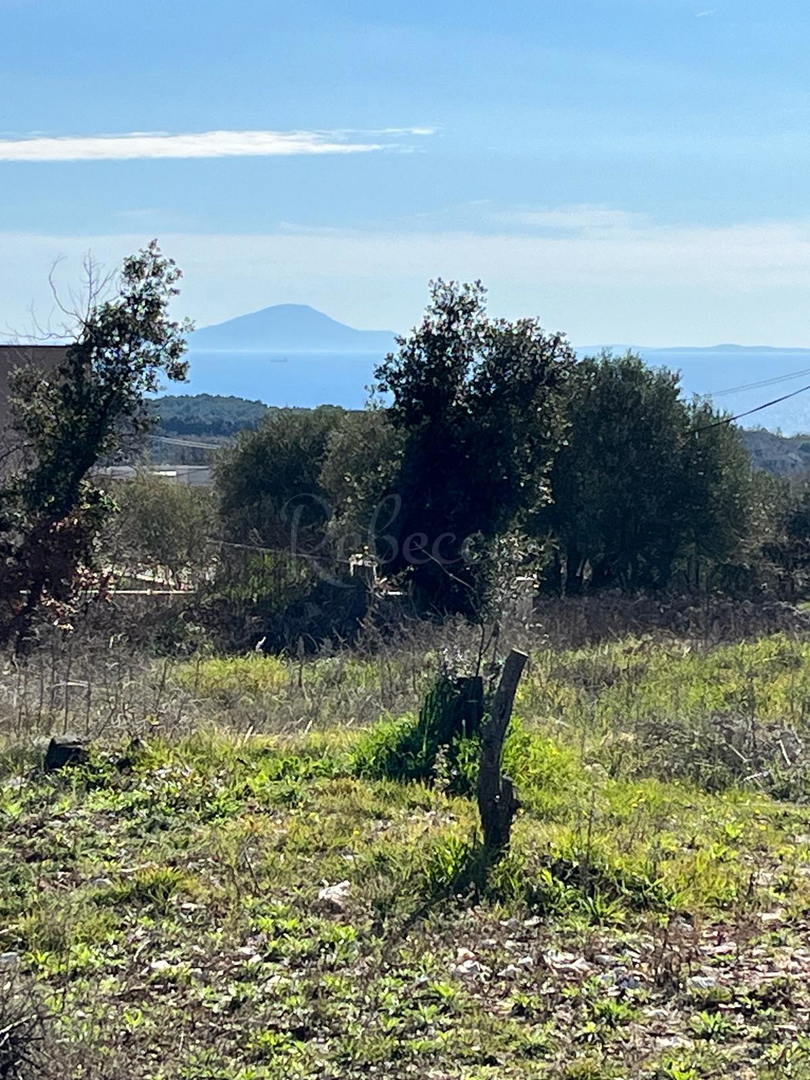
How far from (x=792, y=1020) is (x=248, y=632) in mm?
17967

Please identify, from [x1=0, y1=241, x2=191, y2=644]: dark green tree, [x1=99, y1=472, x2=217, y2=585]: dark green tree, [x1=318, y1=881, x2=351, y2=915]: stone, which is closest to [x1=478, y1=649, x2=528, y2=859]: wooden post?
[x1=318, y1=881, x2=351, y2=915]: stone

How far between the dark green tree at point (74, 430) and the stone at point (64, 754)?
1180 centimetres

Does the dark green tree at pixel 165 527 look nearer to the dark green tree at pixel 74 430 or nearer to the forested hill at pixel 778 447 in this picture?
the dark green tree at pixel 74 430

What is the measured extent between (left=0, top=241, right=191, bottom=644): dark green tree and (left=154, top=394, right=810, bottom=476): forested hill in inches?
1791

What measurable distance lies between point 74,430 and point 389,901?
15.4 metres

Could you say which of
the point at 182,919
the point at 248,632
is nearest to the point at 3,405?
the point at 248,632

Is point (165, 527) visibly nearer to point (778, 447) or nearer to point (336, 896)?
point (336, 896)

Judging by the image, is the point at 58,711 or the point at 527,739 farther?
the point at 58,711

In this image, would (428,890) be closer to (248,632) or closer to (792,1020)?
(792,1020)

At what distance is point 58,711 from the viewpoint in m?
8.86

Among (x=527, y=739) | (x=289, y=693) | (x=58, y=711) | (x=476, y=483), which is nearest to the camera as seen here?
(x=527, y=739)

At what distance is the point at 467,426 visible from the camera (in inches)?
911

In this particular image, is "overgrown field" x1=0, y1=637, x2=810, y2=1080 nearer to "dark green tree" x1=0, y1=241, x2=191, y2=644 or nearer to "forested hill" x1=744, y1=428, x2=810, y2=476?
"dark green tree" x1=0, y1=241, x2=191, y2=644

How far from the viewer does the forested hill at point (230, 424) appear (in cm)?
6835
